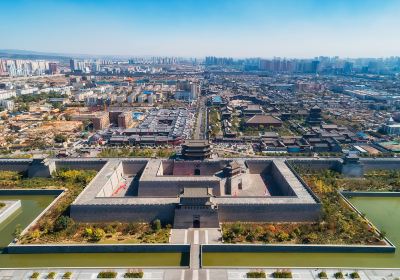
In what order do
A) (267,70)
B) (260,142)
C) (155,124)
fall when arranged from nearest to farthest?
1. (260,142)
2. (155,124)
3. (267,70)

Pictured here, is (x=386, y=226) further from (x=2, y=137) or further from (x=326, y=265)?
(x=2, y=137)

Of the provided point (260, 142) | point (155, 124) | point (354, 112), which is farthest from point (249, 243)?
point (354, 112)

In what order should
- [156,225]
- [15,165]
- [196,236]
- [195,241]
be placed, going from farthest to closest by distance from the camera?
[15,165] → [156,225] → [196,236] → [195,241]

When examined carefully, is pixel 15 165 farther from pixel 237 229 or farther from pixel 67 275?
pixel 237 229

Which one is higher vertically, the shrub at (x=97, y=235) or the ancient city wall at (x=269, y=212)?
the ancient city wall at (x=269, y=212)

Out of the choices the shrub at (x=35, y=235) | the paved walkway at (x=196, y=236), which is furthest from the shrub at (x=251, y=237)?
the shrub at (x=35, y=235)

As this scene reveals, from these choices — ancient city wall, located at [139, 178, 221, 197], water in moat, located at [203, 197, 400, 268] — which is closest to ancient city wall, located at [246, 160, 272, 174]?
ancient city wall, located at [139, 178, 221, 197]

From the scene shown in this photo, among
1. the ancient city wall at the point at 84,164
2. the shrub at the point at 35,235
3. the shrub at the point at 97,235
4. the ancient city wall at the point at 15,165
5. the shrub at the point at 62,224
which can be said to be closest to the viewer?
the shrub at the point at 97,235

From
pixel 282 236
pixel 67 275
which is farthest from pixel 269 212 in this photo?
pixel 67 275

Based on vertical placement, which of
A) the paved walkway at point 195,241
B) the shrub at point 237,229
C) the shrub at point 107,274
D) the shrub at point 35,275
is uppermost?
the shrub at point 237,229

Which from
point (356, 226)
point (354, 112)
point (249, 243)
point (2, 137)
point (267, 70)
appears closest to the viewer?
point (249, 243)

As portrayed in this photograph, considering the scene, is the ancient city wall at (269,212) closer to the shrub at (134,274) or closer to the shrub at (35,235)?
the shrub at (134,274)
